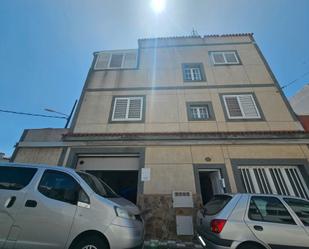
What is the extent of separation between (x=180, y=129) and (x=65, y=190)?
556cm

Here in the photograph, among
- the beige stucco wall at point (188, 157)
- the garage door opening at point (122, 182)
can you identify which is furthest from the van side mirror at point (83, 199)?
the garage door opening at point (122, 182)

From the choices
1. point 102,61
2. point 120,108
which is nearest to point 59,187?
point 120,108

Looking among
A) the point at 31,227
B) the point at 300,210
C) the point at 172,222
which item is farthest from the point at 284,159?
the point at 31,227

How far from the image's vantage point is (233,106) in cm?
852

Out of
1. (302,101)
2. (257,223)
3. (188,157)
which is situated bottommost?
(257,223)

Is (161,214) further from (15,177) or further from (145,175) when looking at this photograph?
(15,177)

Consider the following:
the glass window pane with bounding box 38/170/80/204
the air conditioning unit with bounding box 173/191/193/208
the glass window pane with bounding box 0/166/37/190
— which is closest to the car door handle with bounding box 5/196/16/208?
the glass window pane with bounding box 0/166/37/190

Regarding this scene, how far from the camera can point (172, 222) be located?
583 centimetres

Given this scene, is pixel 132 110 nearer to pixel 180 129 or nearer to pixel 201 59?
pixel 180 129

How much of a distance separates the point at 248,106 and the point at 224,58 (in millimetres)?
3866

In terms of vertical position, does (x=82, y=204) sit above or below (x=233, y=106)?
below

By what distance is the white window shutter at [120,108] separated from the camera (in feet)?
28.0

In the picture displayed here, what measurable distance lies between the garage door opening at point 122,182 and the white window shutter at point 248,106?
6.40m

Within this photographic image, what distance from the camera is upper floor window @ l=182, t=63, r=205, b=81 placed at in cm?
974
